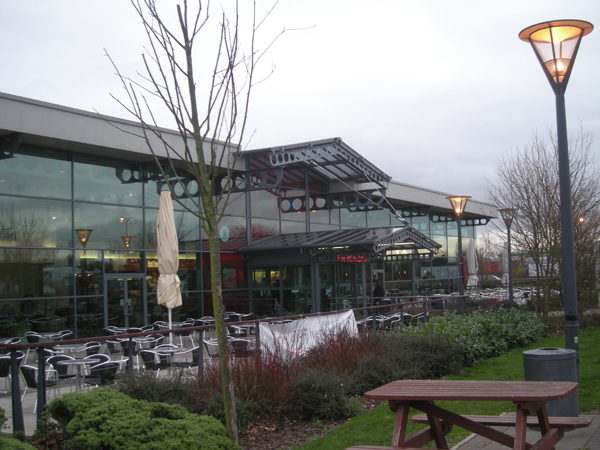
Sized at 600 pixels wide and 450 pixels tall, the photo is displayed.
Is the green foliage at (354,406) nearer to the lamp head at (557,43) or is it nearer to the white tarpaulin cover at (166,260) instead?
the lamp head at (557,43)

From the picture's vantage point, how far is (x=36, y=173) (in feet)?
51.9

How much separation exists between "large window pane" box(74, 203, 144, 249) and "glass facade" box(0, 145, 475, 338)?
0.10 ft

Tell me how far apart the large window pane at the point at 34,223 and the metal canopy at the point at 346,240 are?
23.5ft

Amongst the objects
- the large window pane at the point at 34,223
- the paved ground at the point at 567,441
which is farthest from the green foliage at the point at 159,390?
the large window pane at the point at 34,223

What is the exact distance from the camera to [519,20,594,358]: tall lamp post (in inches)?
240

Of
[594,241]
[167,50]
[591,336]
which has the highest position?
[167,50]

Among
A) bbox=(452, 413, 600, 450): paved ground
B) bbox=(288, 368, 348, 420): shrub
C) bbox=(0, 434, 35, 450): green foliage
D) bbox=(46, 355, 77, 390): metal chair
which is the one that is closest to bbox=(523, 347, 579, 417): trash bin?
bbox=(452, 413, 600, 450): paved ground

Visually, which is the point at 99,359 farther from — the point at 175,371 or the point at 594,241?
the point at 594,241

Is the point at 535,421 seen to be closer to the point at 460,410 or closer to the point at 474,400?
the point at 474,400

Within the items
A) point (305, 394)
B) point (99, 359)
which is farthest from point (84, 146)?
point (305, 394)

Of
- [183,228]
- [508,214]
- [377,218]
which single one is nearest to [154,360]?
[183,228]

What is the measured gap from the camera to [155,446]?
14.3 feet

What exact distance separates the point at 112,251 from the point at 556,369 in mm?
14076

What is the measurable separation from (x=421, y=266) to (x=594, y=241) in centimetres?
1545
